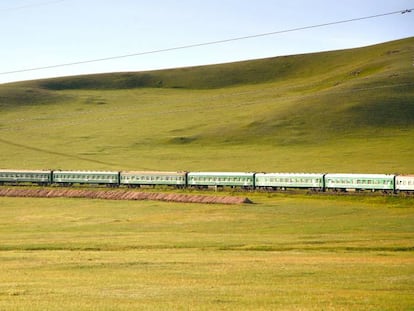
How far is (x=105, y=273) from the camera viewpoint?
2602cm

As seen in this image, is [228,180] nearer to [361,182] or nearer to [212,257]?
[361,182]

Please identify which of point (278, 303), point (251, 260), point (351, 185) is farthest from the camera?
point (351, 185)

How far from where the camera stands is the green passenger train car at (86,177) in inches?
3000

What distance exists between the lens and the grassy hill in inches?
3711

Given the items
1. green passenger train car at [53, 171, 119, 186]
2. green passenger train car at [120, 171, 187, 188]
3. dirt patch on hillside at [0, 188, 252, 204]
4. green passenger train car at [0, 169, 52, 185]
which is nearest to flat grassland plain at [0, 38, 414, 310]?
dirt patch on hillside at [0, 188, 252, 204]

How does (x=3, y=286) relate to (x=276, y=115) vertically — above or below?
below

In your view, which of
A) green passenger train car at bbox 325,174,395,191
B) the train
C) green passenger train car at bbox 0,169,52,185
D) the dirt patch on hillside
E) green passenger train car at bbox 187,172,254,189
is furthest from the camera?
green passenger train car at bbox 0,169,52,185

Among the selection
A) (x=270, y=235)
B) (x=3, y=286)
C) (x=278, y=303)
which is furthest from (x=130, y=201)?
(x=278, y=303)

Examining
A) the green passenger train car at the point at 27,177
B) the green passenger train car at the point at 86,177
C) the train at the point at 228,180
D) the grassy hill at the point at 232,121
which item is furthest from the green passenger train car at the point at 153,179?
the grassy hill at the point at 232,121

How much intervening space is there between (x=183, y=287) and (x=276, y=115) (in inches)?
3749

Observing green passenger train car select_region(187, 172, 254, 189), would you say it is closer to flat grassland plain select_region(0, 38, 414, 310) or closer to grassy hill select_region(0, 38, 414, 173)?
flat grassland plain select_region(0, 38, 414, 310)

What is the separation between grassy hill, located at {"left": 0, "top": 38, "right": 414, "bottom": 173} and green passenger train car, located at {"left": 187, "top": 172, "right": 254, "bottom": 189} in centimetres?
1419

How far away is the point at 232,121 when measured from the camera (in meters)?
118

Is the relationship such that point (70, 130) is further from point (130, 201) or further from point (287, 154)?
point (130, 201)
